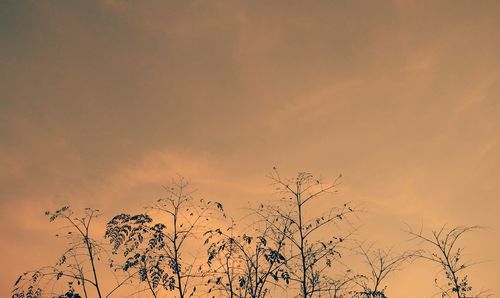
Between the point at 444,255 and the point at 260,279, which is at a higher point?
the point at 444,255

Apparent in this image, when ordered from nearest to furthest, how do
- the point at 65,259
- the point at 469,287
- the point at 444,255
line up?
1. the point at 65,259
2. the point at 444,255
3. the point at 469,287

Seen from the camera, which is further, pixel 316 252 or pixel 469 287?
pixel 469 287

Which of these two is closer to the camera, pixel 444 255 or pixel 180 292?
pixel 180 292

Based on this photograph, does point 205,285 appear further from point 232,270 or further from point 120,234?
point 120,234

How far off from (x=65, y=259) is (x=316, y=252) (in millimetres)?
7516

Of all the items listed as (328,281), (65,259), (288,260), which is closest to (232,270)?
(288,260)

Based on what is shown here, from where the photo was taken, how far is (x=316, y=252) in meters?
11.5

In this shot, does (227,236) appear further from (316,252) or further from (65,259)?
(65,259)

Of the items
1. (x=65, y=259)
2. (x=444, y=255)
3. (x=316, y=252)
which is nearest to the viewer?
(x=316, y=252)

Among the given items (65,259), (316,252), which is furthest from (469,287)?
(65,259)

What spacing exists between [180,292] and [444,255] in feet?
28.1

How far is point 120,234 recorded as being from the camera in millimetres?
12023

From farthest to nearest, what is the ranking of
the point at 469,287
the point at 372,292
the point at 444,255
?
the point at 469,287
the point at 372,292
the point at 444,255

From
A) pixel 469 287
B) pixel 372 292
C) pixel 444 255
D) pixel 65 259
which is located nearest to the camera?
pixel 65 259
